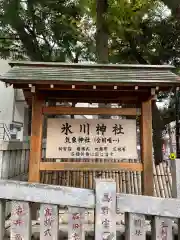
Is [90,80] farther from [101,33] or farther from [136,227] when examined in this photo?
[101,33]

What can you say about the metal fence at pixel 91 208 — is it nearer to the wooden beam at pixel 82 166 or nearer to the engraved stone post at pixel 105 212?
the engraved stone post at pixel 105 212

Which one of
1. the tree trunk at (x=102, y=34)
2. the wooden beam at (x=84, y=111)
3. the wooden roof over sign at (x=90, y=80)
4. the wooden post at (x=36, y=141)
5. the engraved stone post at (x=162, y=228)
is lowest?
the engraved stone post at (x=162, y=228)

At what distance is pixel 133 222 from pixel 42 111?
3.12m

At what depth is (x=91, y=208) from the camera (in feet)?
9.80

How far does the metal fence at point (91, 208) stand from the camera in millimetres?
2934

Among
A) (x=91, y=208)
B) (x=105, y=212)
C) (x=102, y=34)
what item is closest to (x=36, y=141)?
(x=91, y=208)

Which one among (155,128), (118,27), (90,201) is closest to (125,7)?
(118,27)

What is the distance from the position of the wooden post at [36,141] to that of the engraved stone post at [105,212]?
2.38m

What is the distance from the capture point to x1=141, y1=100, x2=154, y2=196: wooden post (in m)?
5.15

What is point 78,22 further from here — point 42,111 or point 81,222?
point 81,222

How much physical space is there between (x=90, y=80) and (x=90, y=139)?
136cm

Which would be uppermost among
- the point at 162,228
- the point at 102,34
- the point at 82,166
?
the point at 102,34

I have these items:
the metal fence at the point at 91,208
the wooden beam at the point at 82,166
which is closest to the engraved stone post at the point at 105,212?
the metal fence at the point at 91,208

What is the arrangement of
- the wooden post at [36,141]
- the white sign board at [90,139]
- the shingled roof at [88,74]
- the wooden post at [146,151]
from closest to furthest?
the shingled roof at [88,74], the wooden post at [36,141], the wooden post at [146,151], the white sign board at [90,139]
